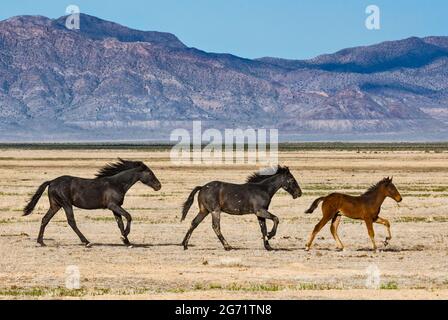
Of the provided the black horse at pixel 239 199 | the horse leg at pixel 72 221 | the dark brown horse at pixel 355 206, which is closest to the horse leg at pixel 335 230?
the dark brown horse at pixel 355 206

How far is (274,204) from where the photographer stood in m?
40.0

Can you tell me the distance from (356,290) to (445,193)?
3060cm

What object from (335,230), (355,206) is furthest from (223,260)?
(355,206)

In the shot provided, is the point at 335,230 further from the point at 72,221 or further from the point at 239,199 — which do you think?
the point at 72,221

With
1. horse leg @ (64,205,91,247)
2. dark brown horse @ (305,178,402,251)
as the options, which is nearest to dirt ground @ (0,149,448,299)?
horse leg @ (64,205,91,247)

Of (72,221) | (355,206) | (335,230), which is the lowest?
(335,230)

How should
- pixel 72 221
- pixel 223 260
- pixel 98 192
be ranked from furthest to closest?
pixel 72 221 < pixel 98 192 < pixel 223 260

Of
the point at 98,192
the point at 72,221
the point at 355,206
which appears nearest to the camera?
the point at 355,206

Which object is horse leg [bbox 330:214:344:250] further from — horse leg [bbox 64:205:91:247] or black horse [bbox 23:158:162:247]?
horse leg [bbox 64:205:91:247]

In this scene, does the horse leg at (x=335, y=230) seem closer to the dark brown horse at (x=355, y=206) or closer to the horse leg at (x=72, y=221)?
the dark brown horse at (x=355, y=206)

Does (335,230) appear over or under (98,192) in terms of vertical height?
under

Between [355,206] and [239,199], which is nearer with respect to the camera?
[355,206]

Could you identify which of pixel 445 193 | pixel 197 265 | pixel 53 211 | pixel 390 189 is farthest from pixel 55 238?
pixel 445 193

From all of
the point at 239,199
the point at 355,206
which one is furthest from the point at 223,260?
the point at 355,206
